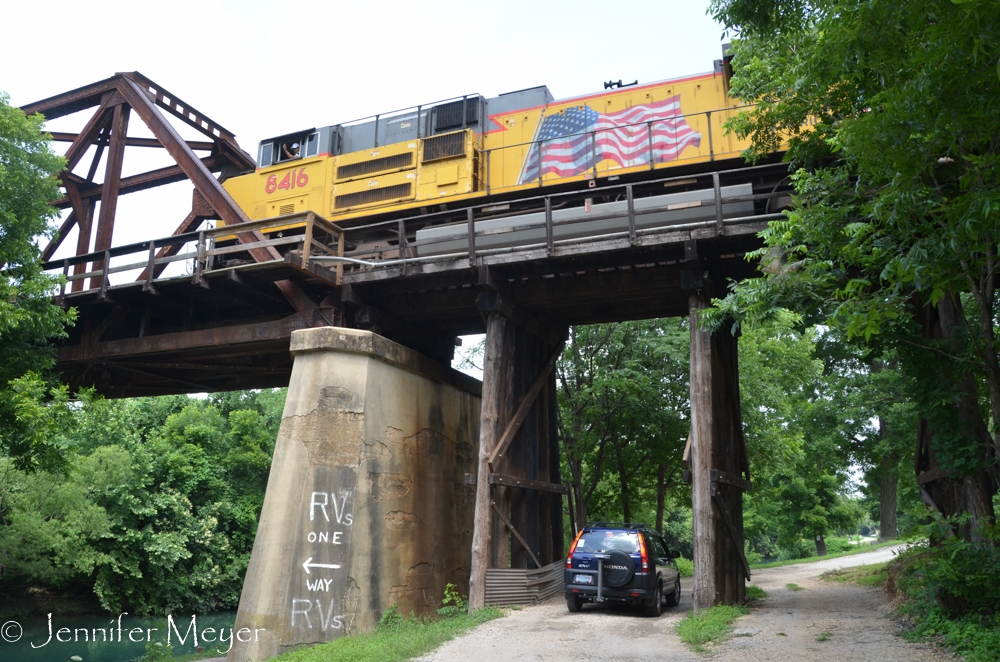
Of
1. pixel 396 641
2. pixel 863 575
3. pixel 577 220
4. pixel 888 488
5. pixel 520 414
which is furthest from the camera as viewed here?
pixel 888 488

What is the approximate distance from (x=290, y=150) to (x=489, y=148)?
6.84 metres

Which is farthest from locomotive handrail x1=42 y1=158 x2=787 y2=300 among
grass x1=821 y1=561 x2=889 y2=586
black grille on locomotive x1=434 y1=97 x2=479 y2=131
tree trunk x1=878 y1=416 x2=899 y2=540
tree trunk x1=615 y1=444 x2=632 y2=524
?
tree trunk x1=878 y1=416 x2=899 y2=540

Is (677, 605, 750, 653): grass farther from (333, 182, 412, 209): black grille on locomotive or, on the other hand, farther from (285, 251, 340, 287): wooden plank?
(333, 182, 412, 209): black grille on locomotive

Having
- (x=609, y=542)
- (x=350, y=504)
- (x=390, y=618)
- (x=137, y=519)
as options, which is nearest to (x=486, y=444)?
(x=350, y=504)

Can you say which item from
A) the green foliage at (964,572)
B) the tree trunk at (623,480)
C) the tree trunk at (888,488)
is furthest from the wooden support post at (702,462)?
the tree trunk at (888,488)

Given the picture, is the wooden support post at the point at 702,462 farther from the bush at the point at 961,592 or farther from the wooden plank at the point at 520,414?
the wooden plank at the point at 520,414

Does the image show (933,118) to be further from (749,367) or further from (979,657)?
(749,367)

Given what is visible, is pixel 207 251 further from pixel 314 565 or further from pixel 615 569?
pixel 615 569

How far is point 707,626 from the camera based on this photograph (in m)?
10.5

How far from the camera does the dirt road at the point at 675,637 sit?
8797 mm

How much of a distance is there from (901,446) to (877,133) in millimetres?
23738

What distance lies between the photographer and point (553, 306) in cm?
1623

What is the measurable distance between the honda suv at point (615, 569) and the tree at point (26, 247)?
1079 centimetres

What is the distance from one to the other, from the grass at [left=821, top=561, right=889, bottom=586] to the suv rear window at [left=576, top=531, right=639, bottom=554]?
6.94 m
